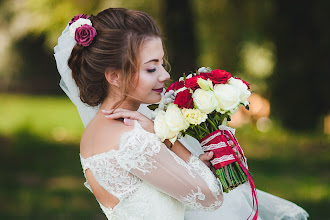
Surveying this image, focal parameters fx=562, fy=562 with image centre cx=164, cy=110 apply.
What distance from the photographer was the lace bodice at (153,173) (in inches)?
98.3

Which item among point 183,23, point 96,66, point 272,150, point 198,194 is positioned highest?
point 96,66

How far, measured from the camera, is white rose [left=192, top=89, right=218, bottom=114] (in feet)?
8.20

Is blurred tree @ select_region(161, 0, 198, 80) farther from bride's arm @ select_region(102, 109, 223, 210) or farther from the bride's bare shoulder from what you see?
bride's arm @ select_region(102, 109, 223, 210)

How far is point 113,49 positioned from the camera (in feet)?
8.55

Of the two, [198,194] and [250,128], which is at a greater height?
[198,194]

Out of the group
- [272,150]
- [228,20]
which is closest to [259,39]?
[228,20]

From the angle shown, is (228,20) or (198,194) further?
(228,20)

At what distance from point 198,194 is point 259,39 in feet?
25.6

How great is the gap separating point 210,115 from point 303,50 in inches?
309

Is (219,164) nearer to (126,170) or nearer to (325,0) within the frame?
(126,170)

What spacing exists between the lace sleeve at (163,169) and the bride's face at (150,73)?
0.67 ft

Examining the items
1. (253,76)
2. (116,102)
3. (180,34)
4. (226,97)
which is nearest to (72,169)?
(253,76)

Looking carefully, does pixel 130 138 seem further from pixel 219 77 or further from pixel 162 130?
pixel 219 77

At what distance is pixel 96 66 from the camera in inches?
104
